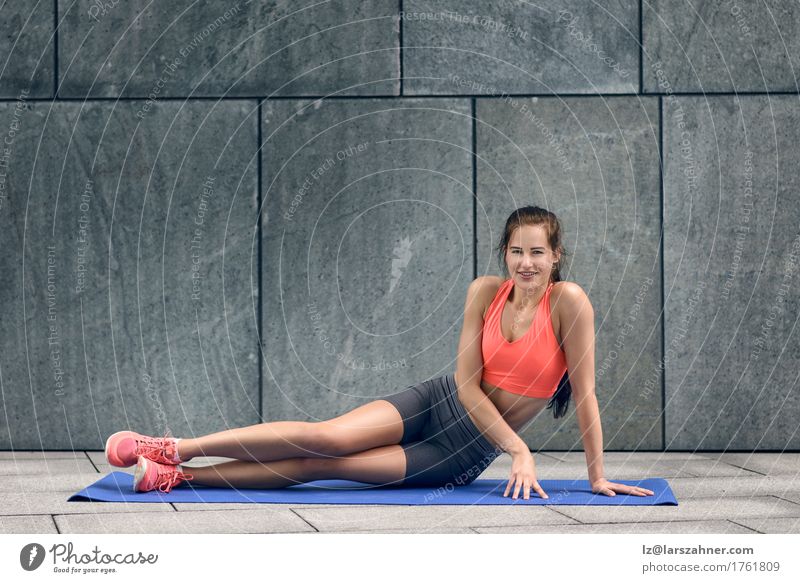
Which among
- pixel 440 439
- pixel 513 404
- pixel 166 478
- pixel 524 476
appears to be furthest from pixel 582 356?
pixel 166 478

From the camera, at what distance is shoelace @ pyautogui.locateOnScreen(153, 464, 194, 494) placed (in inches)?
202

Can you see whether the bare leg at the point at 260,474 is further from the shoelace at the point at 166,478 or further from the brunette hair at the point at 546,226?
the brunette hair at the point at 546,226

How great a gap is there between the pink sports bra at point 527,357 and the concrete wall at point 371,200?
2.03 m

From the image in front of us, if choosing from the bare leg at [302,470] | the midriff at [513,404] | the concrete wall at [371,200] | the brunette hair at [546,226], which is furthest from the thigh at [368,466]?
the concrete wall at [371,200]

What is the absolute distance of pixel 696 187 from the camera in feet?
23.7

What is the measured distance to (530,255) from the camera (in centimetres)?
511

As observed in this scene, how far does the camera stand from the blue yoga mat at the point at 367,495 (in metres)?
4.95

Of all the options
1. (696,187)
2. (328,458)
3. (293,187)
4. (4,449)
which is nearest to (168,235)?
(293,187)

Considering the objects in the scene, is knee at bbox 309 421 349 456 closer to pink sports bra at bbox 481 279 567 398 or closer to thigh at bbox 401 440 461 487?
thigh at bbox 401 440 461 487

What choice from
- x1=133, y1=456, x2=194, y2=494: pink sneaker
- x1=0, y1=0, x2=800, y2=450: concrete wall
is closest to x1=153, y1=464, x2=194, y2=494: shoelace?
x1=133, y1=456, x2=194, y2=494: pink sneaker

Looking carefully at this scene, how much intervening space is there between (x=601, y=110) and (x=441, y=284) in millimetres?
1579

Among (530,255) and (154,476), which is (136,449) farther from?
(530,255)

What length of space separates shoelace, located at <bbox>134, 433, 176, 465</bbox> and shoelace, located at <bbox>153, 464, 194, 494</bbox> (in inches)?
1.7

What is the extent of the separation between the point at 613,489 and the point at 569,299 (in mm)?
929
